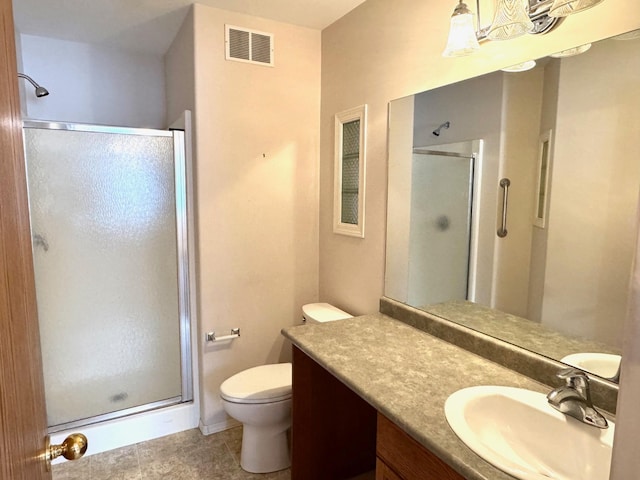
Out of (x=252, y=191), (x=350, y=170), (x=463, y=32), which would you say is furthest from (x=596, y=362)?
(x=252, y=191)

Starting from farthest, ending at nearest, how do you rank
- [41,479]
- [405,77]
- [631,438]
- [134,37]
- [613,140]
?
[134,37]
[405,77]
[613,140]
[41,479]
[631,438]

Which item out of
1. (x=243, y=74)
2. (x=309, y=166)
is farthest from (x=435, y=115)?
(x=243, y=74)

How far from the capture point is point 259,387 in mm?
1996

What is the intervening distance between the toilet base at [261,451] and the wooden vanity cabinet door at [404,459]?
98cm

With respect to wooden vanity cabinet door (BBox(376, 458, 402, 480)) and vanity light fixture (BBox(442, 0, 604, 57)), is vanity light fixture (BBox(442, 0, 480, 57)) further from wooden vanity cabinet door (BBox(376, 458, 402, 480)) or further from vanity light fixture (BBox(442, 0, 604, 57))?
wooden vanity cabinet door (BBox(376, 458, 402, 480))

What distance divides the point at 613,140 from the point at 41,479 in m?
1.59

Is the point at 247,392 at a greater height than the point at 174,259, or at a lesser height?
lesser

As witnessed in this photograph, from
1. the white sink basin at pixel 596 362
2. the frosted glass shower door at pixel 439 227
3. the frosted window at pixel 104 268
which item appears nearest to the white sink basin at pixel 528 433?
the white sink basin at pixel 596 362

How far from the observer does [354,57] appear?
85.3 inches

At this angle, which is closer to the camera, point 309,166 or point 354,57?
point 354,57

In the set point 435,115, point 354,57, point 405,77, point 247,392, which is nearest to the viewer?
point 435,115

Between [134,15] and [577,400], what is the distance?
2712mm

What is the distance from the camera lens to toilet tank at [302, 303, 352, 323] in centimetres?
221

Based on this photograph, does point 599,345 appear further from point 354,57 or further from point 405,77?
point 354,57
